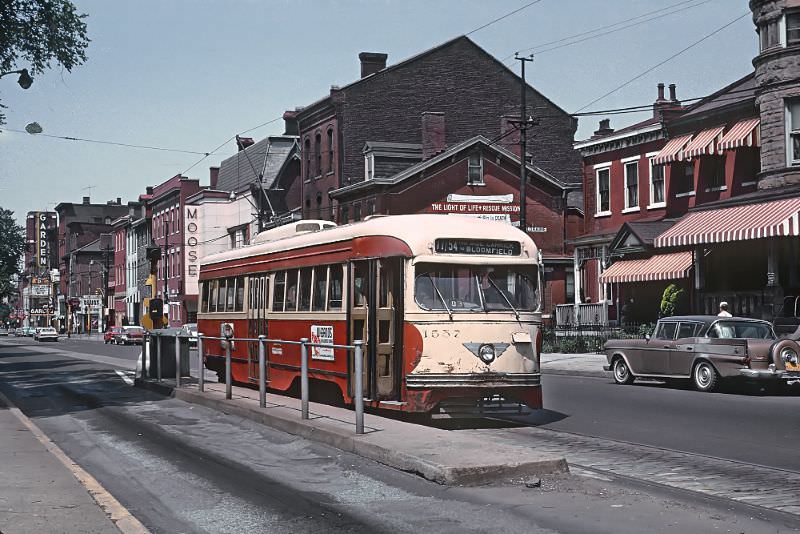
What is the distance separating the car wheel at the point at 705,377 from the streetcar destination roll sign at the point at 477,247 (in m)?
7.49

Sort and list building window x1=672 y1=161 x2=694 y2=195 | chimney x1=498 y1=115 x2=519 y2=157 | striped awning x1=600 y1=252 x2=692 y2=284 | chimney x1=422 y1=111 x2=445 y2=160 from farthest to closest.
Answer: chimney x1=498 y1=115 x2=519 y2=157 < chimney x1=422 y1=111 x2=445 y2=160 < building window x1=672 y1=161 x2=694 y2=195 < striped awning x1=600 y1=252 x2=692 y2=284

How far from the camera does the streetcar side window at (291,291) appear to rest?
58.5 ft

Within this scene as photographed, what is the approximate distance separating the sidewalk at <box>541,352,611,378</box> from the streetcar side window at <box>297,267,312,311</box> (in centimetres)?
1148

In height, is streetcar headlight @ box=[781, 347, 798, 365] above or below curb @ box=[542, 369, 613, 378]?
above

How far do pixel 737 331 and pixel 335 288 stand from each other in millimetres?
9119

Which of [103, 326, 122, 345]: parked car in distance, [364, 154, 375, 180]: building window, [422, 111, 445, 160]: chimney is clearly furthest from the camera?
[103, 326, 122, 345]: parked car in distance

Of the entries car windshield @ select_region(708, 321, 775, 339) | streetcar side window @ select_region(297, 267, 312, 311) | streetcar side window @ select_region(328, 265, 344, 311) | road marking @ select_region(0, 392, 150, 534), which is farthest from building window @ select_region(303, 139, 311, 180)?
road marking @ select_region(0, 392, 150, 534)

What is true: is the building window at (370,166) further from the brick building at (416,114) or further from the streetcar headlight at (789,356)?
the streetcar headlight at (789,356)

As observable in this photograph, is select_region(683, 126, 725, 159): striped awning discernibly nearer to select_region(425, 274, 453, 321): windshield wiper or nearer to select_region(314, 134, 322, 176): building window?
select_region(425, 274, 453, 321): windshield wiper

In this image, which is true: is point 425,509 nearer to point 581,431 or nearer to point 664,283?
point 581,431

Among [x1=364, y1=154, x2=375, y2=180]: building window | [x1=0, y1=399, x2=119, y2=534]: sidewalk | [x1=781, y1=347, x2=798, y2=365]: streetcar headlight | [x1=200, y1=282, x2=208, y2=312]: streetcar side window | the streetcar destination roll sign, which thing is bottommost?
[x1=0, y1=399, x2=119, y2=534]: sidewalk

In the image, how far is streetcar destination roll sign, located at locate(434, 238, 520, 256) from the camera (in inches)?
579

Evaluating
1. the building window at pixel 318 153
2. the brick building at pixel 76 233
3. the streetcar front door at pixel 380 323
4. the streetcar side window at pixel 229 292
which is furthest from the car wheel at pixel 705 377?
the brick building at pixel 76 233

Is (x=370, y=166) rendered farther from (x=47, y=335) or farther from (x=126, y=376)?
(x=47, y=335)
